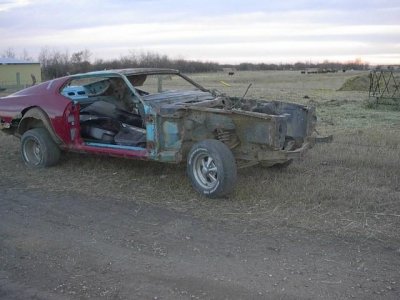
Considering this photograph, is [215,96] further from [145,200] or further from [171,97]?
[145,200]

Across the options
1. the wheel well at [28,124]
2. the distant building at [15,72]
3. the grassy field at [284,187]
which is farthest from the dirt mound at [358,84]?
the distant building at [15,72]

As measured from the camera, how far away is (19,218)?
5.75 m

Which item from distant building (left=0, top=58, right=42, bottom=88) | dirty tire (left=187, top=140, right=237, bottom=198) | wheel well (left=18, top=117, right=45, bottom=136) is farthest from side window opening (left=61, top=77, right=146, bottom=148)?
distant building (left=0, top=58, right=42, bottom=88)

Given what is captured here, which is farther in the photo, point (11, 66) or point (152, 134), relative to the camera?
point (11, 66)

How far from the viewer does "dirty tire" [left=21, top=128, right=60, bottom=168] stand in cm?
822

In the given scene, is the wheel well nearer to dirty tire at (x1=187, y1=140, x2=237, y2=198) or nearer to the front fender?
the front fender

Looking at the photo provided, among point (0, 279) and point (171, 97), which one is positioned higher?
point (171, 97)

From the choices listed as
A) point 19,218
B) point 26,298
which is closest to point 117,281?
point 26,298

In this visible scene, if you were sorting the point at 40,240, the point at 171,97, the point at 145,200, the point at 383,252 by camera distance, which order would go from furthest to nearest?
the point at 171,97
the point at 145,200
the point at 40,240
the point at 383,252

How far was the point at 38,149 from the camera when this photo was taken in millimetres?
8492

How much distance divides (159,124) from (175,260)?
8.91 feet

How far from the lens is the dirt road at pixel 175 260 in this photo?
12.6 ft

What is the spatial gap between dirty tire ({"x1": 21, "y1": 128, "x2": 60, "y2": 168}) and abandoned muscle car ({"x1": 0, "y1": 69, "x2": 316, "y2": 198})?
0.02m

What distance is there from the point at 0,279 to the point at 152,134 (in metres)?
3.16
